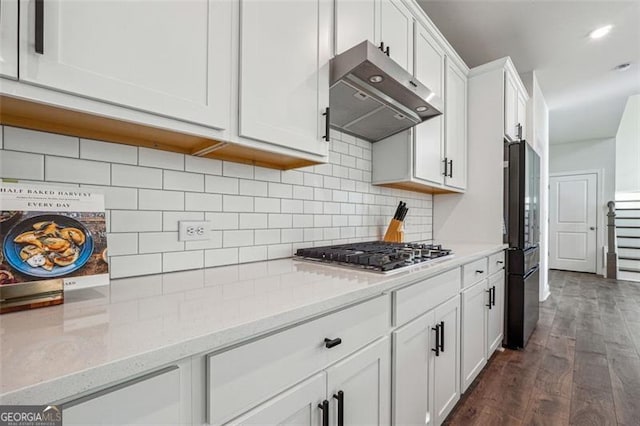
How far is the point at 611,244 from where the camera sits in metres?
5.76

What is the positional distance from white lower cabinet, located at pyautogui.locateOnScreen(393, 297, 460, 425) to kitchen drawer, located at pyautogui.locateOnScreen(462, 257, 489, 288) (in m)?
0.18

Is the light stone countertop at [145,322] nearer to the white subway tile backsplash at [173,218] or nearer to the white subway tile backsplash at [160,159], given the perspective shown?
the white subway tile backsplash at [173,218]

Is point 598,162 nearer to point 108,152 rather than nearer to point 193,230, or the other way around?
point 193,230

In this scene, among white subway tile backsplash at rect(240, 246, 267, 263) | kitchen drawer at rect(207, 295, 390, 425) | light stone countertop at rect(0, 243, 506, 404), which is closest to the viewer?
light stone countertop at rect(0, 243, 506, 404)

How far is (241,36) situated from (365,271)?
96 cm

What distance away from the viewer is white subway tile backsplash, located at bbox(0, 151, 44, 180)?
0.84 metres

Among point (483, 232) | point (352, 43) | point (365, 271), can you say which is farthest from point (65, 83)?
point (483, 232)

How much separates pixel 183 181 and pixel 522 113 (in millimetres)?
3622

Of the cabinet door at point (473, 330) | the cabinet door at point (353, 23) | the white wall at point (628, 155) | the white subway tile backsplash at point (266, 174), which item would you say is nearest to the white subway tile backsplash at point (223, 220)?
the white subway tile backsplash at point (266, 174)

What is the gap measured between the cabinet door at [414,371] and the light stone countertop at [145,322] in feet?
0.92

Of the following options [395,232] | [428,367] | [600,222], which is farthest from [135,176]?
[600,222]

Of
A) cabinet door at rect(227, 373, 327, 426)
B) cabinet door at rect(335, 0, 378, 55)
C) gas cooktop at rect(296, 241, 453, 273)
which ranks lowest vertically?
cabinet door at rect(227, 373, 327, 426)

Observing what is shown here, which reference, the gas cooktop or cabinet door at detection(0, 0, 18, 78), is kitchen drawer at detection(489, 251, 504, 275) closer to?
the gas cooktop

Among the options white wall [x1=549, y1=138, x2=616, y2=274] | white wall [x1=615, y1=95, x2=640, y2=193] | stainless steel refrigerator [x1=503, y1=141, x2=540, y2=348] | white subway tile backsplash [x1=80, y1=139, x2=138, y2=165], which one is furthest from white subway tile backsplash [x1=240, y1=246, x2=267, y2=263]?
white wall [x1=549, y1=138, x2=616, y2=274]
